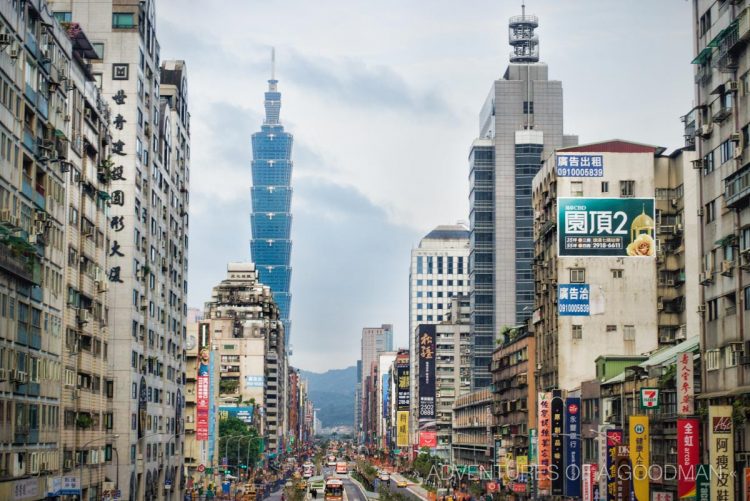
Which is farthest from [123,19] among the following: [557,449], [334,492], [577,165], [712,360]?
[334,492]

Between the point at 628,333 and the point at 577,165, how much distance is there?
59.6ft

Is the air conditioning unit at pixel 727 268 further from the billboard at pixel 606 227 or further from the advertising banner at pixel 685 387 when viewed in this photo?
the billboard at pixel 606 227

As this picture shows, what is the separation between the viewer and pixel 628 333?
5113 inches

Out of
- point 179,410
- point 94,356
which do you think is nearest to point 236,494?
point 179,410

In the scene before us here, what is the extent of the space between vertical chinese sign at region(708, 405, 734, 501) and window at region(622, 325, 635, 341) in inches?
2379

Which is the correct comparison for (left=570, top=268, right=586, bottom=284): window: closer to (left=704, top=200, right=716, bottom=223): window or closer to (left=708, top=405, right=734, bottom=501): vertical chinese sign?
(left=704, top=200, right=716, bottom=223): window

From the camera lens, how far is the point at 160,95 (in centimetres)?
13450

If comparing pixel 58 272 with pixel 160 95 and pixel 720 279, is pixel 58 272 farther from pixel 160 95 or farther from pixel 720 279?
pixel 160 95

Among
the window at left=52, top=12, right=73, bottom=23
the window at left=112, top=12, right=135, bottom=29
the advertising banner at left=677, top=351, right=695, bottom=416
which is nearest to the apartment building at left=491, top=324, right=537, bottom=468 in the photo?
the window at left=112, top=12, right=135, bottom=29

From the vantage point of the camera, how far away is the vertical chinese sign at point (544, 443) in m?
119

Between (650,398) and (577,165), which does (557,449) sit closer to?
(650,398)

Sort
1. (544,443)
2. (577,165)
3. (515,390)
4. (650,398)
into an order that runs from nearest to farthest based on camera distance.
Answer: (650,398), (544,443), (577,165), (515,390)

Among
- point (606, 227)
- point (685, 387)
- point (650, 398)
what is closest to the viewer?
point (685, 387)

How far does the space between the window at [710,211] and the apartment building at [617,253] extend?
5328 cm
